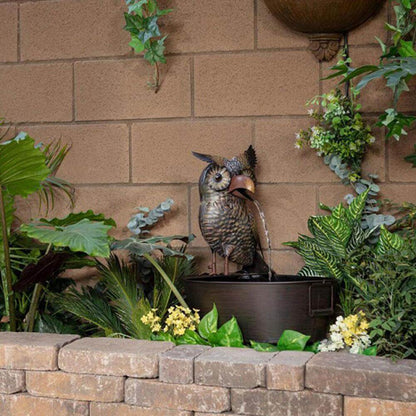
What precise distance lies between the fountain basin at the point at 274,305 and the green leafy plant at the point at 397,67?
25.3 inches

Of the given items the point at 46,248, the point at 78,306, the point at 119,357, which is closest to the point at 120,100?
the point at 46,248

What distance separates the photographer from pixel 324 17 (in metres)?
2.87

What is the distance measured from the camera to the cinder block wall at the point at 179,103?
3.06 meters

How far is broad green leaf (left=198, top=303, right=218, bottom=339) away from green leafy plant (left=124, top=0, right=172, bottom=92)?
113 centimetres

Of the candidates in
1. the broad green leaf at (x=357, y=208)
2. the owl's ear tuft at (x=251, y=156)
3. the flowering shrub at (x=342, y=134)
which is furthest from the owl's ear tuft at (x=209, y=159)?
the broad green leaf at (x=357, y=208)

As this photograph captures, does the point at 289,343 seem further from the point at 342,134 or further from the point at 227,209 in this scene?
the point at 342,134

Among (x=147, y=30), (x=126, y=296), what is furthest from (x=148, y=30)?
(x=126, y=296)

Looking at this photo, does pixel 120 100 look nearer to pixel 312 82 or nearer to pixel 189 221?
pixel 189 221

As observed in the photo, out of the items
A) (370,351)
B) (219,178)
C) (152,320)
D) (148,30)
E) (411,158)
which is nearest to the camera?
(370,351)

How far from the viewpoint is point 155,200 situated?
10.7 ft

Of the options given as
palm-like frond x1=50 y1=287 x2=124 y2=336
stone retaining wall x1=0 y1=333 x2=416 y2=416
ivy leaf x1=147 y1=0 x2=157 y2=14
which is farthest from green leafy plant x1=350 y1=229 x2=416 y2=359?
ivy leaf x1=147 y1=0 x2=157 y2=14

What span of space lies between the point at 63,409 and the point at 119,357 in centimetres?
30

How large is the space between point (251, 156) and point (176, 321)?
0.78m

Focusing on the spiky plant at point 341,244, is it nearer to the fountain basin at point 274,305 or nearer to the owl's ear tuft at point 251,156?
the fountain basin at point 274,305
